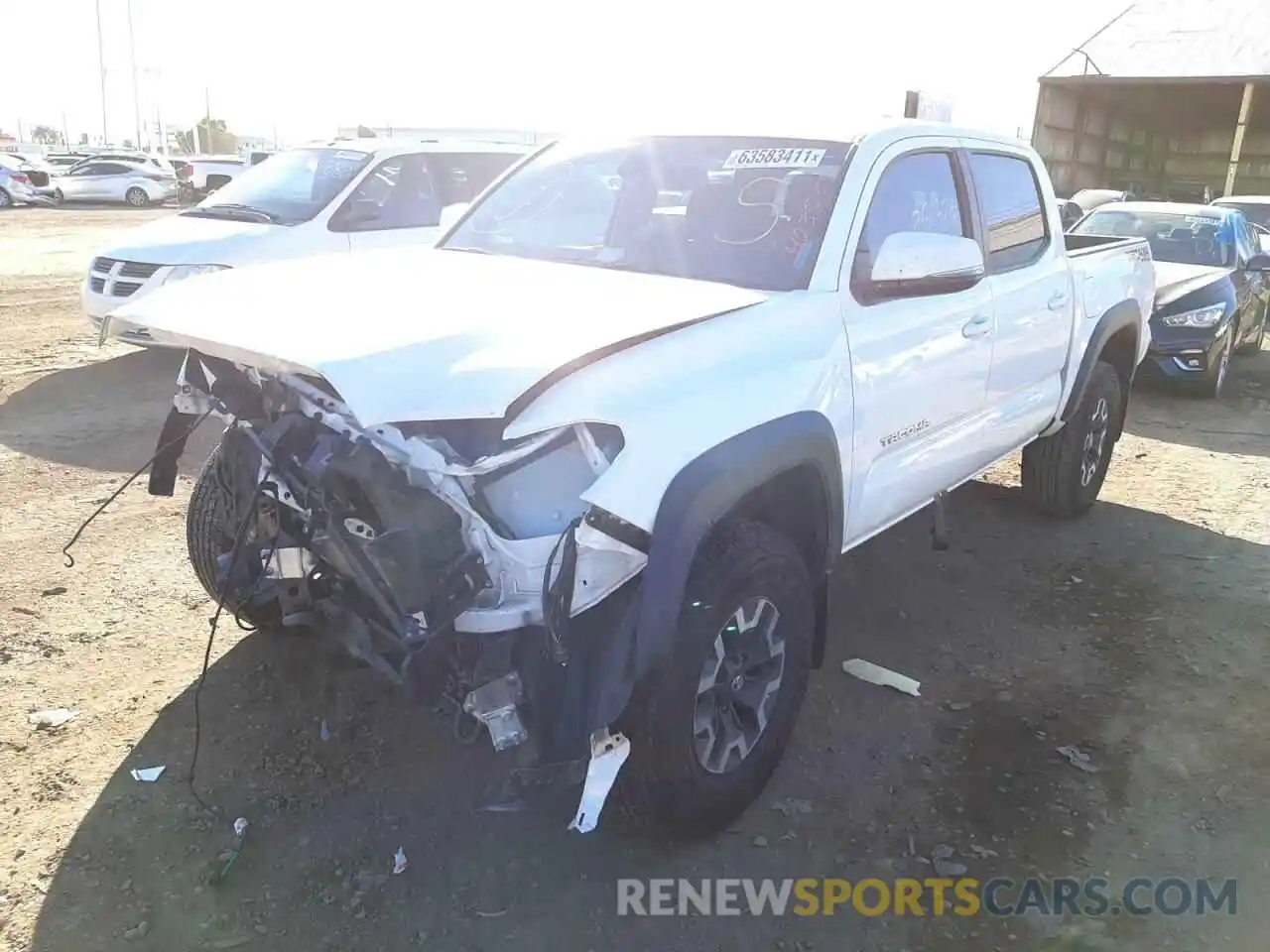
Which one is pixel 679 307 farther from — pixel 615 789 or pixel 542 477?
pixel 615 789

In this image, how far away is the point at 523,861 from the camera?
296 centimetres

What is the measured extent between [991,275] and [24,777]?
3861 millimetres

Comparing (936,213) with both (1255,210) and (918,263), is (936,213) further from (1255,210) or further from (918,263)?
(1255,210)

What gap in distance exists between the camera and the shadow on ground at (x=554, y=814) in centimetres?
273

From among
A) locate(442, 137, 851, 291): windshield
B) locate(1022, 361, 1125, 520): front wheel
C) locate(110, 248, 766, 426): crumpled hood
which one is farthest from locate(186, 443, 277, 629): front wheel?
locate(1022, 361, 1125, 520): front wheel

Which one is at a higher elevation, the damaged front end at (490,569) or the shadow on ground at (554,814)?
the damaged front end at (490,569)

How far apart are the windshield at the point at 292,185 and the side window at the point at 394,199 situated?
181 millimetres

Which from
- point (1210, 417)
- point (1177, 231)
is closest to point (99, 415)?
point (1210, 417)

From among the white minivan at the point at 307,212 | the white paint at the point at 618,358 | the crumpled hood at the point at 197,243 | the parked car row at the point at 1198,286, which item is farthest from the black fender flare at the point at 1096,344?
the crumpled hood at the point at 197,243

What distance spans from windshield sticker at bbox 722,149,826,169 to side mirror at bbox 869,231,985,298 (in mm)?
416

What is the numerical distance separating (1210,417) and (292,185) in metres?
7.66

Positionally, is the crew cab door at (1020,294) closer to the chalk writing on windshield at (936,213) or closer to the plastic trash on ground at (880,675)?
the chalk writing on windshield at (936,213)

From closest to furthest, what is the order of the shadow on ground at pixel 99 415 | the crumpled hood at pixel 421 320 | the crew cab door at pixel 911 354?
1. the crumpled hood at pixel 421 320
2. the crew cab door at pixel 911 354
3. the shadow on ground at pixel 99 415

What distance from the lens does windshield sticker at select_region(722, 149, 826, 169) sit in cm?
358
